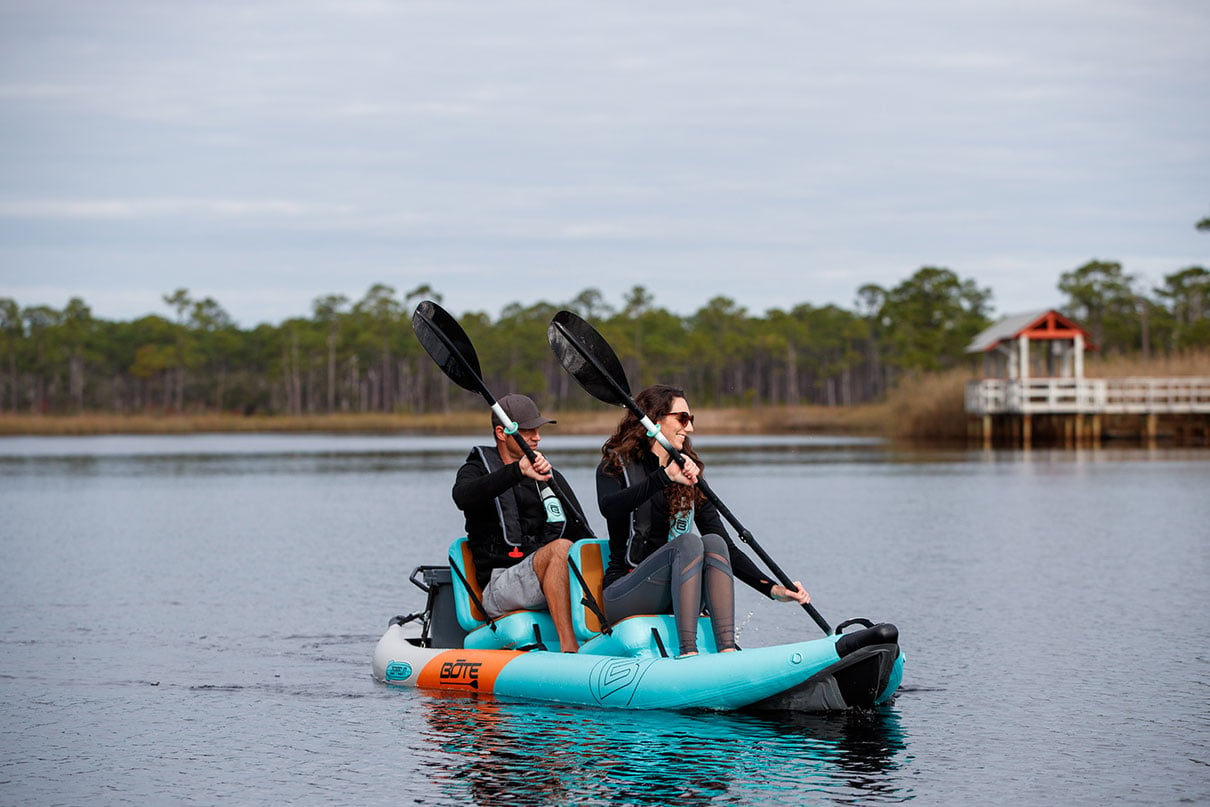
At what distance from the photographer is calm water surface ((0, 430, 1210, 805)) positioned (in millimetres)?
7871

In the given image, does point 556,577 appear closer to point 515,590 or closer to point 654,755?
point 515,590

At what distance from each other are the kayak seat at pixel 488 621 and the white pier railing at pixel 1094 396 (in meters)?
41.2

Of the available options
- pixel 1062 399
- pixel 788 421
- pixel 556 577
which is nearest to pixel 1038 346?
pixel 1062 399

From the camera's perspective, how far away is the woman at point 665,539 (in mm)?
8812

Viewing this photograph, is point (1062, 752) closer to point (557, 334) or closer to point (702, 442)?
point (557, 334)

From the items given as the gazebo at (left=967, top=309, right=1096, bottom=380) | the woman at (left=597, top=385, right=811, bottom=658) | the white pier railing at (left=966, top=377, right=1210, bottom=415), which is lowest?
the woman at (left=597, top=385, right=811, bottom=658)

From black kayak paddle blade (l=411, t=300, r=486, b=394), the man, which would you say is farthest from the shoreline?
the man

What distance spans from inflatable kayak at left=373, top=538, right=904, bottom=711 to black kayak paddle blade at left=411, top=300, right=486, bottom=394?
64.0 inches

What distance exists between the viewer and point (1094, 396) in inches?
1928

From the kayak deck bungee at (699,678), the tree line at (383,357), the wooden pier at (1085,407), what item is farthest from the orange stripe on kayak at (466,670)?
the tree line at (383,357)

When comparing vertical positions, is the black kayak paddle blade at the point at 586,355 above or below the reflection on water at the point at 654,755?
above

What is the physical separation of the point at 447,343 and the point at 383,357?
10910 cm

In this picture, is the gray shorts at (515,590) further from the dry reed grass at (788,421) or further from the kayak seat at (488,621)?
the dry reed grass at (788,421)

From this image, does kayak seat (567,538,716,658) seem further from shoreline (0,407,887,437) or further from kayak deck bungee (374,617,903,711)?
shoreline (0,407,887,437)
